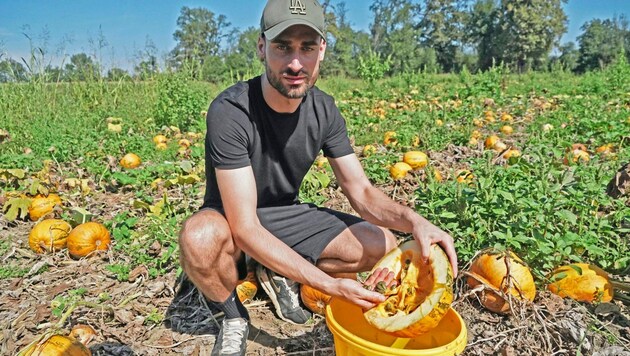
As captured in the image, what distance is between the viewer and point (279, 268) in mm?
2195

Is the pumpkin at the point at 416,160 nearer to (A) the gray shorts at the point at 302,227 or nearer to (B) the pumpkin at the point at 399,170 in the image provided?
(B) the pumpkin at the point at 399,170

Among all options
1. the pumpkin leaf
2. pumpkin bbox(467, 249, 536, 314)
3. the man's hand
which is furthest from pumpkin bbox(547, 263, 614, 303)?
the pumpkin leaf

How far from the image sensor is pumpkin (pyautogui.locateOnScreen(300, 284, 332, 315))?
292 centimetres

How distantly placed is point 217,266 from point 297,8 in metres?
1.36

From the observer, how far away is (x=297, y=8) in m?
2.47

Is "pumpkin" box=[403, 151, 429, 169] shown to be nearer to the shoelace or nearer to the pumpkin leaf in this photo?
the shoelace

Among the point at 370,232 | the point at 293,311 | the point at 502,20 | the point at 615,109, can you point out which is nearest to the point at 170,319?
the point at 293,311

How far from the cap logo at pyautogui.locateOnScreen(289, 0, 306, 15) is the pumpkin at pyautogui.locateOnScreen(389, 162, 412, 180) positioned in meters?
2.43

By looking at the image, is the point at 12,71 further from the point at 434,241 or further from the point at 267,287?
the point at 434,241

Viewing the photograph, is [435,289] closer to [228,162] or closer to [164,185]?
[228,162]

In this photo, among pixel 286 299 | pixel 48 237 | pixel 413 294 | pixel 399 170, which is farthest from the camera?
pixel 399 170

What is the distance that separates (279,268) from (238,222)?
312 millimetres

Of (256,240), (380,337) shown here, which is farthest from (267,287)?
(380,337)

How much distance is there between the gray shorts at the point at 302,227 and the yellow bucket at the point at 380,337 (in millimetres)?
643
